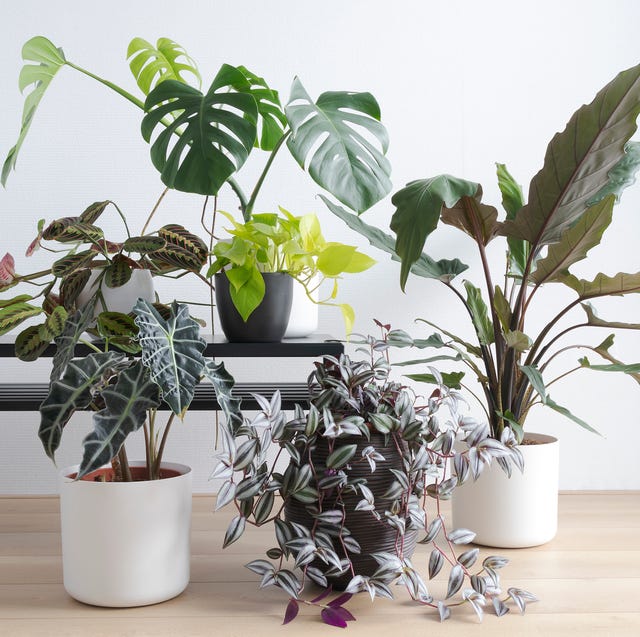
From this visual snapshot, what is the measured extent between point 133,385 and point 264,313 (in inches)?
16.1

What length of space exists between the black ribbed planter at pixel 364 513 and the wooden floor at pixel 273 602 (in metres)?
0.07

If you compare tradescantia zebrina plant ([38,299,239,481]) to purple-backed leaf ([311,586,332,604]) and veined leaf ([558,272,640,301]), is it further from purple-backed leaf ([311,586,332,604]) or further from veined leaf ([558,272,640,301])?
veined leaf ([558,272,640,301])

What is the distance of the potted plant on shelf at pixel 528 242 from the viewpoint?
48.1 inches

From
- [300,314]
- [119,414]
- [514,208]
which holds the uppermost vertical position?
[514,208]

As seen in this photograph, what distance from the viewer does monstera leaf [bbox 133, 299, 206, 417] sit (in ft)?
3.33

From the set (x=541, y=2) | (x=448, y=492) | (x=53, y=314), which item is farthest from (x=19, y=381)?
(x=541, y=2)

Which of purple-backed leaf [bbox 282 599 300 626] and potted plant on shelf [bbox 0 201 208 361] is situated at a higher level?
potted plant on shelf [bbox 0 201 208 361]

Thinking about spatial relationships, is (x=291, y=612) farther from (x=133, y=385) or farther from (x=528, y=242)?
(x=528, y=242)

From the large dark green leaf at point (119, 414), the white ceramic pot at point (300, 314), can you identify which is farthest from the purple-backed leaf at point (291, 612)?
the white ceramic pot at point (300, 314)

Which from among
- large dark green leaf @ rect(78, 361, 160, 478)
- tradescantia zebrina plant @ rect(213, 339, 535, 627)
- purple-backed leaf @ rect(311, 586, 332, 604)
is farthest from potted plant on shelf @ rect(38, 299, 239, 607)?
purple-backed leaf @ rect(311, 586, 332, 604)

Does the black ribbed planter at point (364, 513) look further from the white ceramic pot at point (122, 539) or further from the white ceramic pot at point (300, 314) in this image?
the white ceramic pot at point (300, 314)

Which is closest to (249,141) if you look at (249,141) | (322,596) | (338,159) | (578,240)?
(249,141)

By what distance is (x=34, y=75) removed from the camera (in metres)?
1.41

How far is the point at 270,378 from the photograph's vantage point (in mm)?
2002
